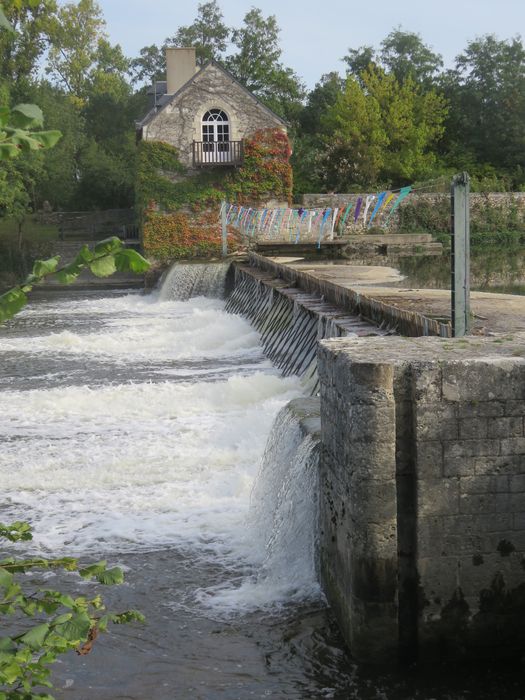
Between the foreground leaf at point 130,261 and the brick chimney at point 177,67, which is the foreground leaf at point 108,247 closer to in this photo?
the foreground leaf at point 130,261

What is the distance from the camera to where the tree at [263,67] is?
55.9m

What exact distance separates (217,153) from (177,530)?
2651cm

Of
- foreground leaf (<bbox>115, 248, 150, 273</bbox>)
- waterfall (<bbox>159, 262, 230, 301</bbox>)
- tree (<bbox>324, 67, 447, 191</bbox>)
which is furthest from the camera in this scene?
tree (<bbox>324, 67, 447, 191</bbox>)

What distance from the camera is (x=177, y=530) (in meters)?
8.24

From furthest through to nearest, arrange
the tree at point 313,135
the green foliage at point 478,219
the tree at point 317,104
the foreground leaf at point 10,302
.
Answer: the tree at point 317,104 → the tree at point 313,135 → the green foliage at point 478,219 → the foreground leaf at point 10,302

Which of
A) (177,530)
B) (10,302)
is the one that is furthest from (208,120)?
(10,302)

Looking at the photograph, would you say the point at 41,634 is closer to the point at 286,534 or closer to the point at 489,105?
the point at 286,534

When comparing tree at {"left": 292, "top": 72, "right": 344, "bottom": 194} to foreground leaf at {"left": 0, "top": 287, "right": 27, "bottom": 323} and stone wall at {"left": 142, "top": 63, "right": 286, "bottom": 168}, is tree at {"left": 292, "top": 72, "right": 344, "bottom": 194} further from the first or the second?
foreground leaf at {"left": 0, "top": 287, "right": 27, "bottom": 323}

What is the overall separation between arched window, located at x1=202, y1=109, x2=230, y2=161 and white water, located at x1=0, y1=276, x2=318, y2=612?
1574cm

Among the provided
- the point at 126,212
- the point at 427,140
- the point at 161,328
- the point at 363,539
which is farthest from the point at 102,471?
the point at 427,140

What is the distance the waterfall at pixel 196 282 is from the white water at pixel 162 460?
30.0ft

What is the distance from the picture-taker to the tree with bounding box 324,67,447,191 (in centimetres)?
4597

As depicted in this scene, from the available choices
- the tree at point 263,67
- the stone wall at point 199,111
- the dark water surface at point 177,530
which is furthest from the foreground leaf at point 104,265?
the tree at point 263,67

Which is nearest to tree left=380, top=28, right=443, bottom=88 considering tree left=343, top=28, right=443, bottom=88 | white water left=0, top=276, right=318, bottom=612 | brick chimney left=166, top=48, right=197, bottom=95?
tree left=343, top=28, right=443, bottom=88
